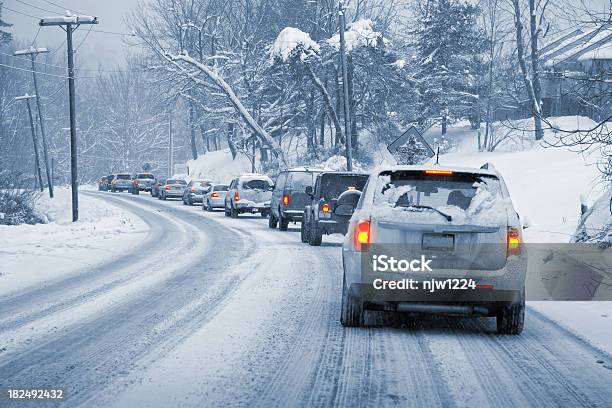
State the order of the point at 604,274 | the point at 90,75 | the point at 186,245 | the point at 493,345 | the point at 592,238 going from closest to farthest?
1. the point at 493,345
2. the point at 604,274
3. the point at 592,238
4. the point at 186,245
5. the point at 90,75

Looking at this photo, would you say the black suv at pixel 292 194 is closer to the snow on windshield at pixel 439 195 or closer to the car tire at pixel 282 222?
the car tire at pixel 282 222

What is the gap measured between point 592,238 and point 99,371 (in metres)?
10.4

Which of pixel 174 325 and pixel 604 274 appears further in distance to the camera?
pixel 604 274

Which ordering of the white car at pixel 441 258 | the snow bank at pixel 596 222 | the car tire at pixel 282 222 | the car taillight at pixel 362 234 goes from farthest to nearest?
1. the car tire at pixel 282 222
2. the snow bank at pixel 596 222
3. the car taillight at pixel 362 234
4. the white car at pixel 441 258

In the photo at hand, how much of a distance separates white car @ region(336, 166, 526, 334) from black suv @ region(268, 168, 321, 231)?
16798mm

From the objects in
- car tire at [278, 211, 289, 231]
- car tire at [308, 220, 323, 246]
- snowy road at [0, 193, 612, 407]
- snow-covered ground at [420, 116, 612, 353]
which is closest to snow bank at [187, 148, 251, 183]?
snow-covered ground at [420, 116, 612, 353]

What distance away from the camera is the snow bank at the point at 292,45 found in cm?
4700

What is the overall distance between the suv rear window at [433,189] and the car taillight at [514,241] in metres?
0.43

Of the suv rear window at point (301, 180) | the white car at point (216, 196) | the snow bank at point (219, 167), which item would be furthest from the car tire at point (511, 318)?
the snow bank at point (219, 167)

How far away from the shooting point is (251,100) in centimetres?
5869

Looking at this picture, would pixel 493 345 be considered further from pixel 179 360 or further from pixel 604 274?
pixel 604 274

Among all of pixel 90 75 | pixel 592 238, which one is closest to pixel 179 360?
pixel 592 238

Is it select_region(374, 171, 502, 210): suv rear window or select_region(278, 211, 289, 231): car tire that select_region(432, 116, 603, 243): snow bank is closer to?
select_region(374, 171, 502, 210): suv rear window

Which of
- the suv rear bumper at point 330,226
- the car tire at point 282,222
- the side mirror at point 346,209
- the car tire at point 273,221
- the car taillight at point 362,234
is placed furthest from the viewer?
the car tire at point 273,221
